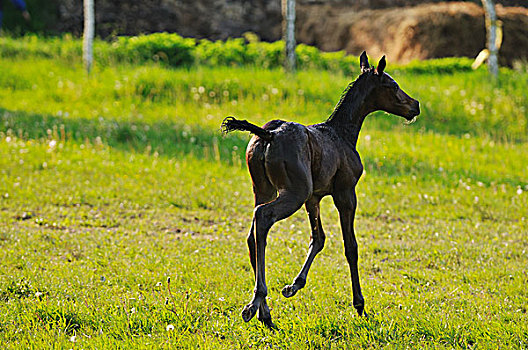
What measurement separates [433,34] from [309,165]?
15709 mm

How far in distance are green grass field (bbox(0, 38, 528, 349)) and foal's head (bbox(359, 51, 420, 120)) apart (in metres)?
1.72

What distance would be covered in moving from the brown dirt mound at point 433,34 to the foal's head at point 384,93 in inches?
571

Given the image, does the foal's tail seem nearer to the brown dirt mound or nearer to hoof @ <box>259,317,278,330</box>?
hoof @ <box>259,317,278,330</box>

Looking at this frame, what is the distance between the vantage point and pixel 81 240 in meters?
7.35

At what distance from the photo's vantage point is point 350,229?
16.2 ft

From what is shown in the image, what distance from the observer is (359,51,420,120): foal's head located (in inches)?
198

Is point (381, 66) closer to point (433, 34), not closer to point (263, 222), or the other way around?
point (263, 222)

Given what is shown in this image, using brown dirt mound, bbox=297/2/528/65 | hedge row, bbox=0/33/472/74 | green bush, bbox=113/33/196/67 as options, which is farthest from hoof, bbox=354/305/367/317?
brown dirt mound, bbox=297/2/528/65

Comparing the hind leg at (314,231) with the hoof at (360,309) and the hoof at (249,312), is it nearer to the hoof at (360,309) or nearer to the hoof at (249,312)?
the hoof at (360,309)

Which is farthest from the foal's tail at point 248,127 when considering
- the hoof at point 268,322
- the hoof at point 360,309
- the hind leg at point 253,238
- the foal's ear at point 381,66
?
the hoof at point 360,309

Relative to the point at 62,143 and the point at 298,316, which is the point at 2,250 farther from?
the point at 62,143

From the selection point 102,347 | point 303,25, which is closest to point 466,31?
point 303,25

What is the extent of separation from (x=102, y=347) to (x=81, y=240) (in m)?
3.21

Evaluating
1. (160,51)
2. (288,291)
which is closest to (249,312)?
(288,291)
